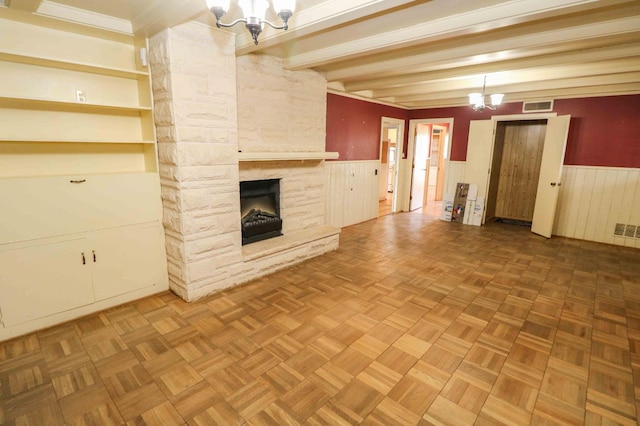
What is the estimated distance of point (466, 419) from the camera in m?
1.72

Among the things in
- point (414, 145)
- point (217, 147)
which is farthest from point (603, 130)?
point (217, 147)

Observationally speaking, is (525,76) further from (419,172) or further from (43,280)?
(43,280)

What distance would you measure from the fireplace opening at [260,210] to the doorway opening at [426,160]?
397 centimetres

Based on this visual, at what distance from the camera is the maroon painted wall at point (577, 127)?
4.78 meters

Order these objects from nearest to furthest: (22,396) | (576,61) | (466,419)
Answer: (466,419)
(22,396)
(576,61)

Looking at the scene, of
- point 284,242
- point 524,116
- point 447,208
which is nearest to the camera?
point 284,242

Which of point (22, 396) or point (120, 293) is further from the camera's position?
point (120, 293)

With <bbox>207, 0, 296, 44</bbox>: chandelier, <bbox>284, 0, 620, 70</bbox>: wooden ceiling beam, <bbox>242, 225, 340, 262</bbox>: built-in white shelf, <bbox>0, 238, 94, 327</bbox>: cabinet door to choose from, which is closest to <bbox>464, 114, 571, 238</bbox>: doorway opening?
<bbox>242, 225, 340, 262</bbox>: built-in white shelf

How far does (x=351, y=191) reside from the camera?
5777 mm

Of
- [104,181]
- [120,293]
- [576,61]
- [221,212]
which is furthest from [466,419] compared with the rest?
[576,61]

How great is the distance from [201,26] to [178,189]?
1.38 meters

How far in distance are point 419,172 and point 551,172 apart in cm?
294

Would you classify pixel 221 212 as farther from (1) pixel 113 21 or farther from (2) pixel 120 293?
(1) pixel 113 21

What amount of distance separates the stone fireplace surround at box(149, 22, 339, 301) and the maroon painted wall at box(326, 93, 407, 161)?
1.27 meters
